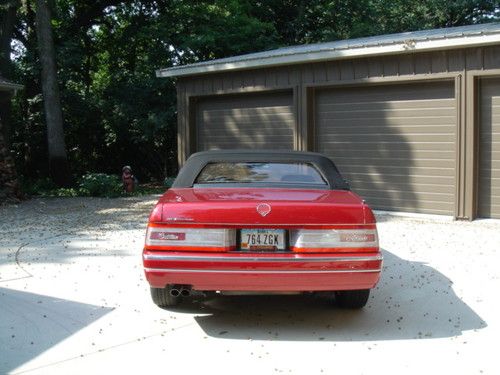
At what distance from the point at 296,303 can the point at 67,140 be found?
19314 millimetres

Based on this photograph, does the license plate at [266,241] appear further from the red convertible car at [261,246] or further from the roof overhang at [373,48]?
the roof overhang at [373,48]

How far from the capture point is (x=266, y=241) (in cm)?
468

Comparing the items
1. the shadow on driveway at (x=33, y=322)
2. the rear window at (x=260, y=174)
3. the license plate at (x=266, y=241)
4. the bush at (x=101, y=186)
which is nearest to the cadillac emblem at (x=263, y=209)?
→ the license plate at (x=266, y=241)

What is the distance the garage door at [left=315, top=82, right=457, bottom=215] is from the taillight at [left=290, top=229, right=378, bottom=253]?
6.76 meters

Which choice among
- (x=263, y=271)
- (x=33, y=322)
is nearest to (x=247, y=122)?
(x=33, y=322)

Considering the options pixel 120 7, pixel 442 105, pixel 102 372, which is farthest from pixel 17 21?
pixel 102 372

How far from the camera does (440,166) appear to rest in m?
11.2

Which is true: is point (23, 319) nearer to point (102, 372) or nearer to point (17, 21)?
point (102, 372)

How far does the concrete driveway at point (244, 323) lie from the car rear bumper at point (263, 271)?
42cm

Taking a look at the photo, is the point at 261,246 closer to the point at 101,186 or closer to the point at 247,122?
the point at 247,122

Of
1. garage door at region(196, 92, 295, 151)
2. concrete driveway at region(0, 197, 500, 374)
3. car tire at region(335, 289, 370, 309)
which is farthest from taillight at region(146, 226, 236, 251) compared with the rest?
garage door at region(196, 92, 295, 151)

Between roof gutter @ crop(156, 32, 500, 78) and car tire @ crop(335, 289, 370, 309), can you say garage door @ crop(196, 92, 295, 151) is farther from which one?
car tire @ crop(335, 289, 370, 309)

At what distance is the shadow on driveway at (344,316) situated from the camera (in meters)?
4.81

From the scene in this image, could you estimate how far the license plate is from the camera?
4676 mm
